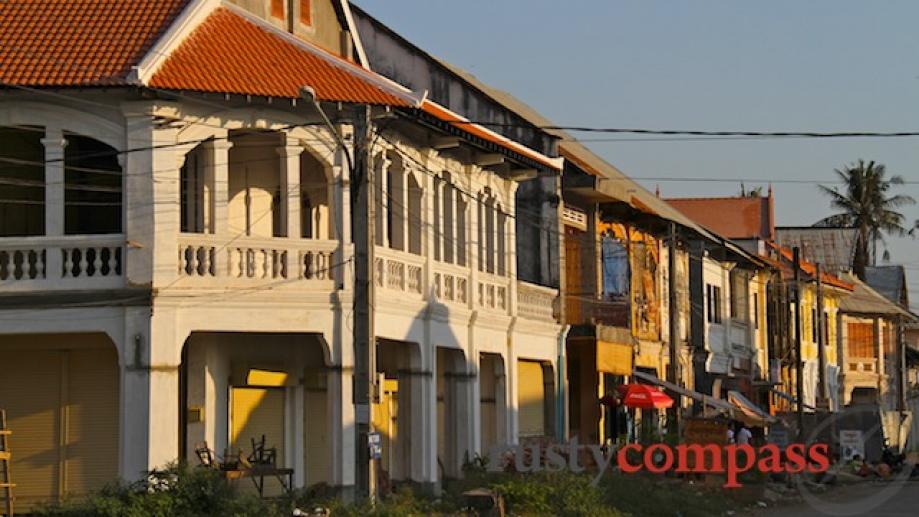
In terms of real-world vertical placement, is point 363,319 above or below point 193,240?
below

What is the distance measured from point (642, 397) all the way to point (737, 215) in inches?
1281

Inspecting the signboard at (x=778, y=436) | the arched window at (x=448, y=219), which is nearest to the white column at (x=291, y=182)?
the arched window at (x=448, y=219)

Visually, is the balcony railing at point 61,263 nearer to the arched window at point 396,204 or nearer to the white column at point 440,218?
the arched window at point 396,204

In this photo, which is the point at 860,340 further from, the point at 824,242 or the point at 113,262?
the point at 113,262

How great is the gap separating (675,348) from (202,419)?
712 inches

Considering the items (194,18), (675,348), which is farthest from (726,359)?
(194,18)

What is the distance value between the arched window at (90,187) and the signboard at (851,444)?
31.3m

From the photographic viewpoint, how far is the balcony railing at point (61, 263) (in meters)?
26.1

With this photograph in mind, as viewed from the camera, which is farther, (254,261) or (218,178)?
(254,261)

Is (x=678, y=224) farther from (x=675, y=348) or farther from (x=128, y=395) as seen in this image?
(x=128, y=395)

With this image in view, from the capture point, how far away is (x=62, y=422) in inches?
1072

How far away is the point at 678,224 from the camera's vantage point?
49125mm

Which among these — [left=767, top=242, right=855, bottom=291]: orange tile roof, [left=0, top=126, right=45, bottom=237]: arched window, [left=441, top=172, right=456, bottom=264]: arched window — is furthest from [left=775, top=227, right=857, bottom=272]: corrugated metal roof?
[left=0, top=126, right=45, bottom=237]: arched window

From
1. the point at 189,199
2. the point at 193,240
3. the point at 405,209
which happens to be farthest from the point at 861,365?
the point at 193,240
